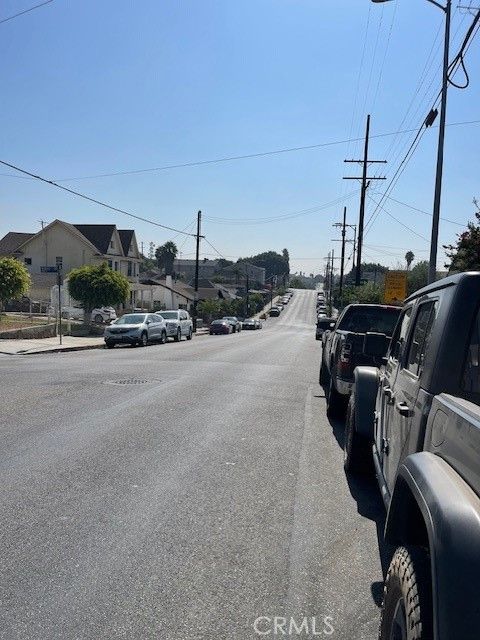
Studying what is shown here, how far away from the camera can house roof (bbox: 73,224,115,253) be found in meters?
61.2

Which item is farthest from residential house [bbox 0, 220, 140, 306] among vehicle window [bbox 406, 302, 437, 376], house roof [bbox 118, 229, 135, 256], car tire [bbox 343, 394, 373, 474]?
vehicle window [bbox 406, 302, 437, 376]

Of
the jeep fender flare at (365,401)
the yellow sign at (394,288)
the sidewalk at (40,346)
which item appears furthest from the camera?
the sidewalk at (40,346)

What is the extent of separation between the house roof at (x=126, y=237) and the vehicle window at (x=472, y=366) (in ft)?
211

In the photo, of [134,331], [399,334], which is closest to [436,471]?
[399,334]

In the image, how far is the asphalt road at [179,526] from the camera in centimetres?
388

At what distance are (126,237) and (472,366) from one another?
65802mm

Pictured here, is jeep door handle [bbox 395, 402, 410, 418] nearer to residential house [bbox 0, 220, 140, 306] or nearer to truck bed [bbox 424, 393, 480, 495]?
truck bed [bbox 424, 393, 480, 495]

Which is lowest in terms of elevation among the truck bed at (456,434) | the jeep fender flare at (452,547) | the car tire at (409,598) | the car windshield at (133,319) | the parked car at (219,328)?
the parked car at (219,328)

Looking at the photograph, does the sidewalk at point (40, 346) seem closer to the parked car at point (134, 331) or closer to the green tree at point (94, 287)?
the parked car at point (134, 331)

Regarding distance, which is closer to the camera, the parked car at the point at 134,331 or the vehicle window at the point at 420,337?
the vehicle window at the point at 420,337

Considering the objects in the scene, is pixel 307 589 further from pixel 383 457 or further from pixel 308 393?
pixel 308 393

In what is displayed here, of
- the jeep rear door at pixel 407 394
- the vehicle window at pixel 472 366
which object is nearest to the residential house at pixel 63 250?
the jeep rear door at pixel 407 394

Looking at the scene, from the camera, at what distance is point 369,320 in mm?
11672

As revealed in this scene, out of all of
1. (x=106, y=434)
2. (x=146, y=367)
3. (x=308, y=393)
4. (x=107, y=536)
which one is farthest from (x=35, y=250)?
(x=107, y=536)
